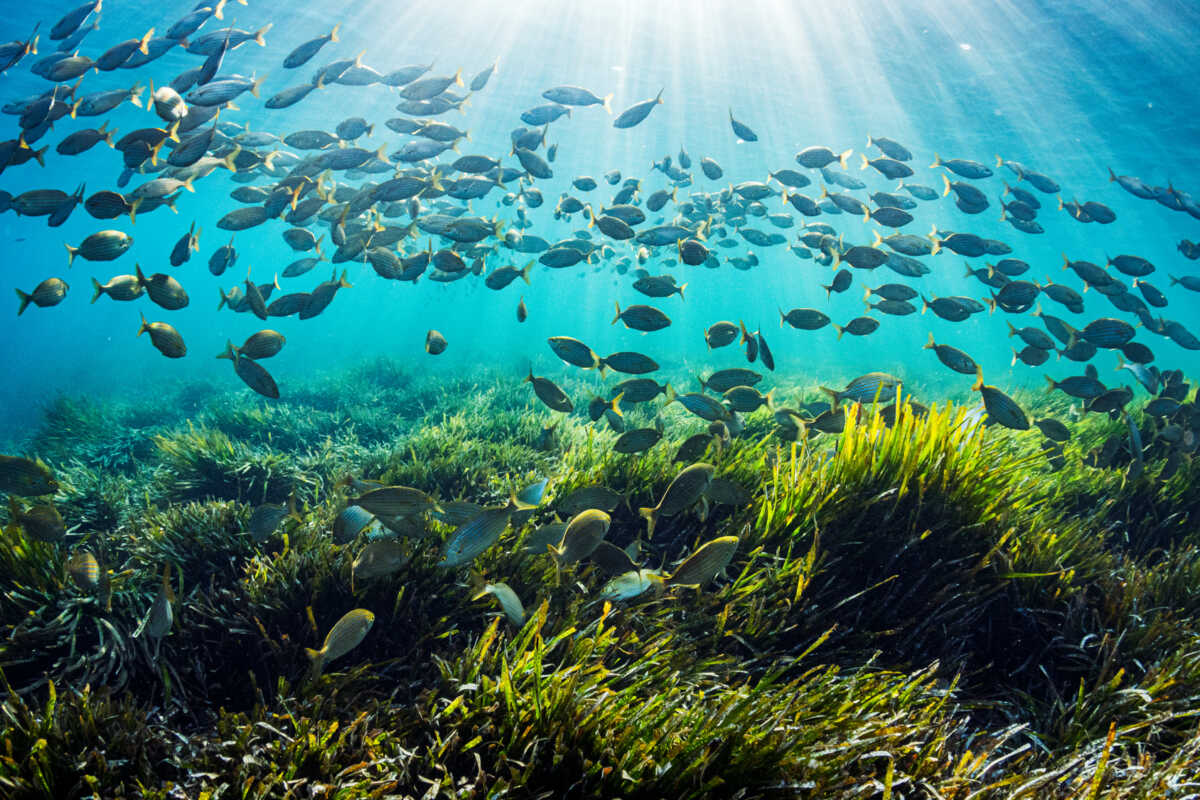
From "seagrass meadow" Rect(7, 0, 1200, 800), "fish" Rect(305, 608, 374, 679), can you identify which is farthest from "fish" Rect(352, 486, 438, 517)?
"fish" Rect(305, 608, 374, 679)

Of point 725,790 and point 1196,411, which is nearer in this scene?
point 725,790

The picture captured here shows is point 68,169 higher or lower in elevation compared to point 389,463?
lower

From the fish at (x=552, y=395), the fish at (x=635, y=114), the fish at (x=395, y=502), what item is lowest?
the fish at (x=552, y=395)

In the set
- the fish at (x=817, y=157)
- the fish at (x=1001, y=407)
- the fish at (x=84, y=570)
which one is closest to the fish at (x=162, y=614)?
the fish at (x=84, y=570)

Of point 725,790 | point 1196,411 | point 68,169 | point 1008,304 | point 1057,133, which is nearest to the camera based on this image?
point 725,790

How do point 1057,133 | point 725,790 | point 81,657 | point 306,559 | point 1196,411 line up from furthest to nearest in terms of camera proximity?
1. point 1057,133
2. point 1196,411
3. point 306,559
4. point 81,657
5. point 725,790

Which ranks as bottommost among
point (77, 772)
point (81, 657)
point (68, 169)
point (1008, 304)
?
point (68, 169)

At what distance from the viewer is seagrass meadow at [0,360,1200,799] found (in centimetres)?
189

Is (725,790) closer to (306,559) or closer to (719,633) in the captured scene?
(719,633)

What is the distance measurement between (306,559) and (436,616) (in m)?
0.86

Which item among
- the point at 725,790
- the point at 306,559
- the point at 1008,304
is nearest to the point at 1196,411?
the point at 1008,304

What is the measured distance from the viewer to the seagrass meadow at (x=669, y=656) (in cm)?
189

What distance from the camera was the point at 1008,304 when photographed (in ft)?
19.7

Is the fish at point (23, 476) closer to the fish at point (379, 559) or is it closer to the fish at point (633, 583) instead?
the fish at point (379, 559)
